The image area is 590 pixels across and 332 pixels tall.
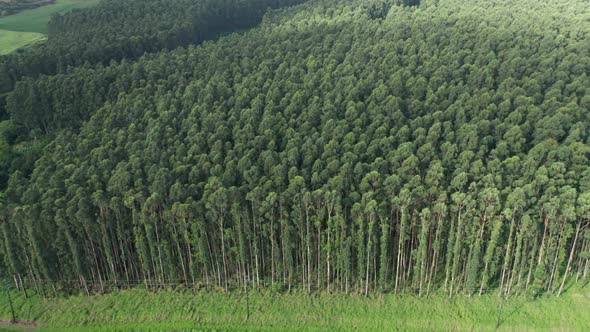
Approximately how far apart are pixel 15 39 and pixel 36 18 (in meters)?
29.9

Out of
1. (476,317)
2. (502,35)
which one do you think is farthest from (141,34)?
(476,317)

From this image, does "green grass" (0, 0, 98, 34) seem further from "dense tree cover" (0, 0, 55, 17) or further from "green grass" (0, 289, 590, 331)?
"green grass" (0, 289, 590, 331)

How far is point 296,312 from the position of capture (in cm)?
5694

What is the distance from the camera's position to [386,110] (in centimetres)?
7212

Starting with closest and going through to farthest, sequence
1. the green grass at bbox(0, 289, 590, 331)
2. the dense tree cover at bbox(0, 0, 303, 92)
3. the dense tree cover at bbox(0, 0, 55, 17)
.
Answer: the green grass at bbox(0, 289, 590, 331) < the dense tree cover at bbox(0, 0, 303, 92) < the dense tree cover at bbox(0, 0, 55, 17)

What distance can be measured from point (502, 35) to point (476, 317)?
61137mm

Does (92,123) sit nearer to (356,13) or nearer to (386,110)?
(386,110)

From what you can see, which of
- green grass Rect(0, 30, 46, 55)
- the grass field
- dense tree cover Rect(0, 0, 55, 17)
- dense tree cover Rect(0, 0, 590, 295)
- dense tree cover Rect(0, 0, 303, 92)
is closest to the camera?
dense tree cover Rect(0, 0, 590, 295)

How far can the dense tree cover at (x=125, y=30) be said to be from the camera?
10650 centimetres

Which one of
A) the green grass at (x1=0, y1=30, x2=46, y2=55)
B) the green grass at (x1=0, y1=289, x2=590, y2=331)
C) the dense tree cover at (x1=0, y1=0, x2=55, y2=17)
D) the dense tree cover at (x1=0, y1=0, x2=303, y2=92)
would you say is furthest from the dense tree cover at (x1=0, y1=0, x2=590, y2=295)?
the dense tree cover at (x1=0, y1=0, x2=55, y2=17)

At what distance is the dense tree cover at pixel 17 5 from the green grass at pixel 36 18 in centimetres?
338

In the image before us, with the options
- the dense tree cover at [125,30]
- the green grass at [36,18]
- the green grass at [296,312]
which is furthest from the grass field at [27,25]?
the green grass at [296,312]

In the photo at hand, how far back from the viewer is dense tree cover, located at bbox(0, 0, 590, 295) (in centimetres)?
5566

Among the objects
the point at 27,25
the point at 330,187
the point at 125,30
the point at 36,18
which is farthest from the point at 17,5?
the point at 330,187
